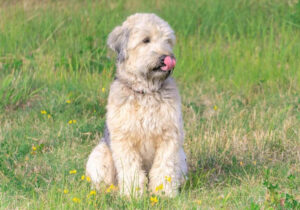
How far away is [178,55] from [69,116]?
264cm

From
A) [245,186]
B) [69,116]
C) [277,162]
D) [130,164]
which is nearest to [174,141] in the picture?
[130,164]

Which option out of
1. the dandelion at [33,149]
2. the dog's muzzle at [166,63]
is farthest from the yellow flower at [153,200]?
the dandelion at [33,149]

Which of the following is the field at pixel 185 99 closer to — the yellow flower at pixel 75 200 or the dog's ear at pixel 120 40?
the yellow flower at pixel 75 200

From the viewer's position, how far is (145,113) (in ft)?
17.7

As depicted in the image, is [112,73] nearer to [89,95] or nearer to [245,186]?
[89,95]

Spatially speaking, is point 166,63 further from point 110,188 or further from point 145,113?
point 110,188

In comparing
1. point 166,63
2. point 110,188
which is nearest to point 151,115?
point 166,63

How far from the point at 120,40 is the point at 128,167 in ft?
4.05

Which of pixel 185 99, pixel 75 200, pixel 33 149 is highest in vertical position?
pixel 75 200

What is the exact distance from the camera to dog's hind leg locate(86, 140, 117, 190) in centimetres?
573

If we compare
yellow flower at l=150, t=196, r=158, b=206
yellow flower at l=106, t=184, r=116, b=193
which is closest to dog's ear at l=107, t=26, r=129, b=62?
yellow flower at l=106, t=184, r=116, b=193

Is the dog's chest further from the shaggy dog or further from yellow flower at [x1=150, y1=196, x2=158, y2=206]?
yellow flower at [x1=150, y1=196, x2=158, y2=206]

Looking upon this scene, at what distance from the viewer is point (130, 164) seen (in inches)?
215

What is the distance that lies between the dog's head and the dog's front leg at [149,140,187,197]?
691 millimetres
